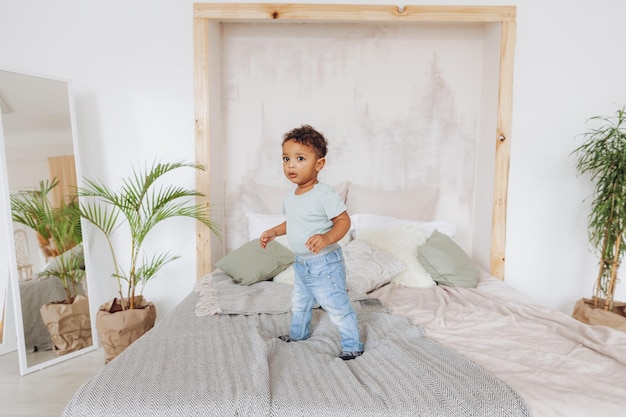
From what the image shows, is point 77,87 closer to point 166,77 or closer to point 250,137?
point 166,77

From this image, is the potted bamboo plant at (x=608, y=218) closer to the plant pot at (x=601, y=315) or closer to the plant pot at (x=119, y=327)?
the plant pot at (x=601, y=315)

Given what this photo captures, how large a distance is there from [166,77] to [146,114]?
0.88ft

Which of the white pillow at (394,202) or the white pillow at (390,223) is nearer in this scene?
the white pillow at (390,223)

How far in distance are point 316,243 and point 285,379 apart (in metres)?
0.45

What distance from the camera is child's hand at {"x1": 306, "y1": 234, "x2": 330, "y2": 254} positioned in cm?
159

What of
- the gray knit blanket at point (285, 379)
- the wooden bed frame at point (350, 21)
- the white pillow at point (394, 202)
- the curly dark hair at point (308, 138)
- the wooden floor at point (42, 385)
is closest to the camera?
the gray knit blanket at point (285, 379)

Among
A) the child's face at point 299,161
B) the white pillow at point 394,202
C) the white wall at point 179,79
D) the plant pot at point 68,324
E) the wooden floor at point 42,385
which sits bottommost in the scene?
the wooden floor at point 42,385

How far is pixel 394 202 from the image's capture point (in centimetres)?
326

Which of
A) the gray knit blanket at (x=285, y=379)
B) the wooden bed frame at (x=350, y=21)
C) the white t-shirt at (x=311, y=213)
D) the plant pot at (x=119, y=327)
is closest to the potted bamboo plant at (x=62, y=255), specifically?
the plant pot at (x=119, y=327)

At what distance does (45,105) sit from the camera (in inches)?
110

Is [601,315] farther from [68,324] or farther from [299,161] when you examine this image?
[68,324]

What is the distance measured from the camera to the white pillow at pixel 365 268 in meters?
2.49

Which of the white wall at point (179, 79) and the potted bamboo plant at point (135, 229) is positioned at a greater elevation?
the white wall at point (179, 79)

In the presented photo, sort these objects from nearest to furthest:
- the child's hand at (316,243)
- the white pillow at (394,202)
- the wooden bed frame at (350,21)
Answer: the child's hand at (316,243)
the wooden bed frame at (350,21)
the white pillow at (394,202)
